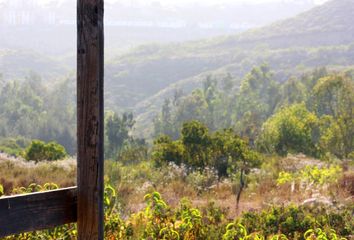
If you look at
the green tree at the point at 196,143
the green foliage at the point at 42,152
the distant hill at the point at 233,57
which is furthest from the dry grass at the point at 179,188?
the distant hill at the point at 233,57

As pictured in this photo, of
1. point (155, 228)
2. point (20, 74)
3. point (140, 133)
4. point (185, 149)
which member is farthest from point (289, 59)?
point (155, 228)

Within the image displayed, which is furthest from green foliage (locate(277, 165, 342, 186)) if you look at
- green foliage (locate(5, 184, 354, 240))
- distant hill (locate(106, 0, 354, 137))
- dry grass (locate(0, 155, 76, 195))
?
distant hill (locate(106, 0, 354, 137))

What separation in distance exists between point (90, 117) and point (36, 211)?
402 mm

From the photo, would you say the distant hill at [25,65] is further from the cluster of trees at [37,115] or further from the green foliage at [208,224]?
the green foliage at [208,224]

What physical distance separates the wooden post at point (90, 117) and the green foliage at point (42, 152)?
11700 millimetres

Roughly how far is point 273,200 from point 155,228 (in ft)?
11.6

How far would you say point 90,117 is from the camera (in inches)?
79.5

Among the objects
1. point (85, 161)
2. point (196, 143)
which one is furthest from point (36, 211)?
point (196, 143)

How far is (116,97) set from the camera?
14338cm

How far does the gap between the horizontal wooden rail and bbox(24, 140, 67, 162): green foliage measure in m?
11.7

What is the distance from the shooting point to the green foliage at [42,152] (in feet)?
45.2

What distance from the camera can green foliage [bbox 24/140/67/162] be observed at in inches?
542

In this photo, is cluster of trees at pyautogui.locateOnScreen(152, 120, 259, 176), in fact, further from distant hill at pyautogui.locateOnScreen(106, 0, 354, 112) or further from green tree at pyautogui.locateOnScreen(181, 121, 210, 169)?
distant hill at pyautogui.locateOnScreen(106, 0, 354, 112)

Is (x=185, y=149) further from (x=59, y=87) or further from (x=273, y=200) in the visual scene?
(x=59, y=87)
